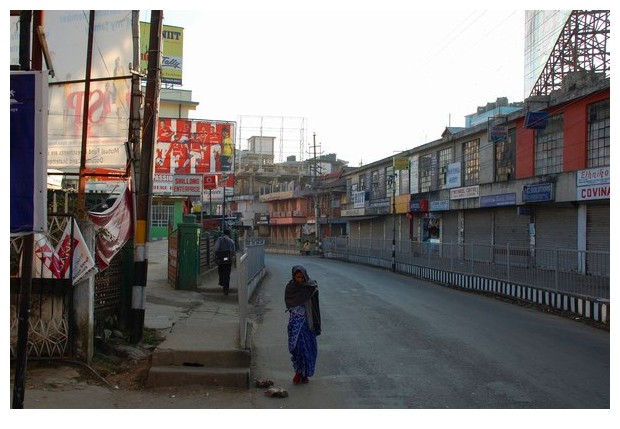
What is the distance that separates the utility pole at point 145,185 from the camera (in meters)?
8.66

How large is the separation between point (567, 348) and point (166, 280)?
1087 centimetres

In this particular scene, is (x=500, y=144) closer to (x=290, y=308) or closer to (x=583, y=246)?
(x=583, y=246)

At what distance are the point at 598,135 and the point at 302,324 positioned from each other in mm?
18506

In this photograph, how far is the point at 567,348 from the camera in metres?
9.91

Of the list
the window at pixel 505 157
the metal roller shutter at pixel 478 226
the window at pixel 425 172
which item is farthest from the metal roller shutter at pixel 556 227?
the window at pixel 425 172

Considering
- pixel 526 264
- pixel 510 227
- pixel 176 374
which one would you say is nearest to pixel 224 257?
pixel 176 374

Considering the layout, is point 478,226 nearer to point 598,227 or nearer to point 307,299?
point 598,227

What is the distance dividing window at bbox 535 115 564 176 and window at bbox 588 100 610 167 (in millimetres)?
1903

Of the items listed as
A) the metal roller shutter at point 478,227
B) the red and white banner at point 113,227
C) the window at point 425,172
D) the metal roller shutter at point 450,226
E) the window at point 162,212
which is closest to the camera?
the red and white banner at point 113,227

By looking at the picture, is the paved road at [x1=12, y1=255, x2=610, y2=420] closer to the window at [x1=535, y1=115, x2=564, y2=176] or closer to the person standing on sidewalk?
the person standing on sidewalk

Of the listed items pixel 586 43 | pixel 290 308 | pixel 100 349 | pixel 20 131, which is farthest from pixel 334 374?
pixel 586 43

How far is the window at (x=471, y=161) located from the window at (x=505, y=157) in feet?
7.05

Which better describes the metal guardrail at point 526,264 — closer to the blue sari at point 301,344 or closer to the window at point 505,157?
the window at point 505,157

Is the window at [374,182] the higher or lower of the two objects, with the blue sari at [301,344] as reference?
higher
